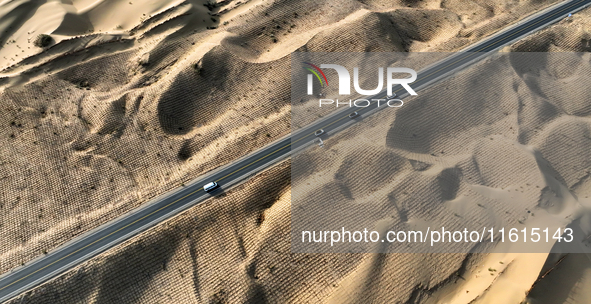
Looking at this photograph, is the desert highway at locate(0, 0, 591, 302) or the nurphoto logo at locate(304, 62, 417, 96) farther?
the nurphoto logo at locate(304, 62, 417, 96)

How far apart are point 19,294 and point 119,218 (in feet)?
33.2

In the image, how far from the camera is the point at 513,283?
31594 millimetres

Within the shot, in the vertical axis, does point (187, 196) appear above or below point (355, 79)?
below

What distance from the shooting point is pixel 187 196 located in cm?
3775

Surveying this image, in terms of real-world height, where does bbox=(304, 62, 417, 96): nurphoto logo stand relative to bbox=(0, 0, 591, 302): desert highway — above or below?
above

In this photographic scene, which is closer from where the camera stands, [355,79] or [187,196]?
[187,196]

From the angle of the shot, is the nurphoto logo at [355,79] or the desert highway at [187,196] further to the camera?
the nurphoto logo at [355,79]

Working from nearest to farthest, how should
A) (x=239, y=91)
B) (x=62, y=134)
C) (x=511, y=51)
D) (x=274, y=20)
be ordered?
(x=62, y=134)
(x=239, y=91)
(x=511, y=51)
(x=274, y=20)

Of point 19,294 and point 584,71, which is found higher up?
point 584,71

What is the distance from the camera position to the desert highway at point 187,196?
1284 inches

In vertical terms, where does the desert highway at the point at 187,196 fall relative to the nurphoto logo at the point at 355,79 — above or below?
below

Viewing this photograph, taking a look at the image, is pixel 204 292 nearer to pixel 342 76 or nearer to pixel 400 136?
pixel 400 136

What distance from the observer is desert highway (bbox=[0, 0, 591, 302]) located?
32.6 metres

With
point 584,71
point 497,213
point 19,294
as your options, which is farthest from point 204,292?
point 584,71
